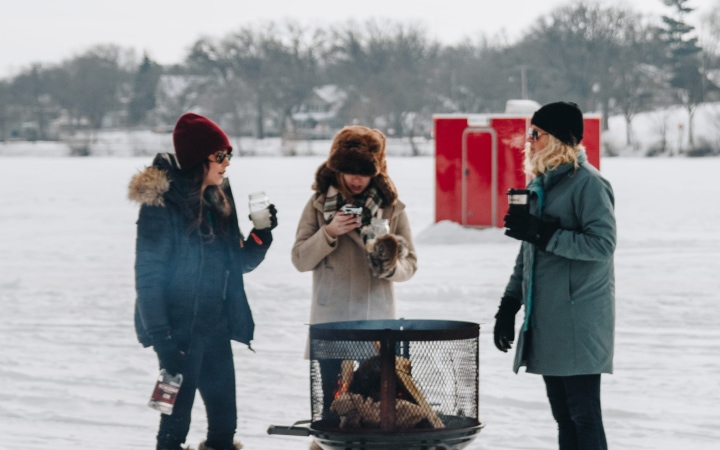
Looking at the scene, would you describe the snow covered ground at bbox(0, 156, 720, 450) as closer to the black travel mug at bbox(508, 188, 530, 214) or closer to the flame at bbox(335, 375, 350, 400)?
the flame at bbox(335, 375, 350, 400)

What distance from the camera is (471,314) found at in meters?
9.43

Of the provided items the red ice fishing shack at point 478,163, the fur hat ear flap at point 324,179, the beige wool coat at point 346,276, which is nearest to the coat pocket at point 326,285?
the beige wool coat at point 346,276

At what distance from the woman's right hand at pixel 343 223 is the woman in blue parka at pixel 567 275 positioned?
63 cm

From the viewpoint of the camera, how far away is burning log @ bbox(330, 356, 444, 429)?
363 cm

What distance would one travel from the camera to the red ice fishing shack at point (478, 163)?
16.0 m

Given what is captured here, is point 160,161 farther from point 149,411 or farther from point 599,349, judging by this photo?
point 149,411

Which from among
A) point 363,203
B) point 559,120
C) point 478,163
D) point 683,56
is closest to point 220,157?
point 363,203

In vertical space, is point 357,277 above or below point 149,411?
above

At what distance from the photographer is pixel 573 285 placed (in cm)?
408

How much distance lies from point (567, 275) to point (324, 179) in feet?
3.27

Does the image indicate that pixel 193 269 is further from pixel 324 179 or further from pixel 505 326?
pixel 505 326

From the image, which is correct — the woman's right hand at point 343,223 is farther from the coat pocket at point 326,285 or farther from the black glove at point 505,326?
the black glove at point 505,326

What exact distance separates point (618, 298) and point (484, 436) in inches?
185

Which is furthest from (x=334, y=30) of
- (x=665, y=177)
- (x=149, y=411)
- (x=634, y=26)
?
(x=149, y=411)
